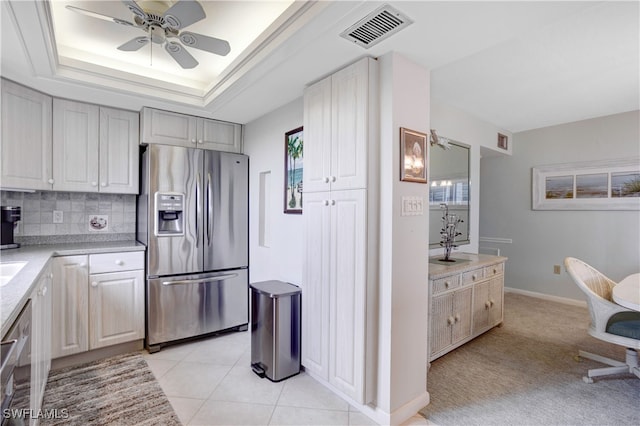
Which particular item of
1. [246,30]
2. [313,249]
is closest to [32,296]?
[313,249]

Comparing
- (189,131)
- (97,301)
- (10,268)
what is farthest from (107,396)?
(189,131)

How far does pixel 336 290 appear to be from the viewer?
223 cm

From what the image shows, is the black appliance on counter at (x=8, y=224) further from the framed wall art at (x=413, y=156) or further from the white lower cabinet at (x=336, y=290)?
the framed wall art at (x=413, y=156)

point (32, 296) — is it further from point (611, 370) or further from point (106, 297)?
point (611, 370)

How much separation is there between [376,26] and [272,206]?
6.43ft

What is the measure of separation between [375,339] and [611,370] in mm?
2001

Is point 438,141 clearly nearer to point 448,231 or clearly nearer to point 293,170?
point 448,231

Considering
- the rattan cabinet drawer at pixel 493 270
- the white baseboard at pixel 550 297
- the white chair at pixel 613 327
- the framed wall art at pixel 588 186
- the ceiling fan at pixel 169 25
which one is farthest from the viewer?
the white baseboard at pixel 550 297

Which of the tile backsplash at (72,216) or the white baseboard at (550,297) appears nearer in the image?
the tile backsplash at (72,216)

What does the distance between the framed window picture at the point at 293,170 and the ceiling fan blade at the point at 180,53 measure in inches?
38.1

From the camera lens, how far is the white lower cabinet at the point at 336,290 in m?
2.05

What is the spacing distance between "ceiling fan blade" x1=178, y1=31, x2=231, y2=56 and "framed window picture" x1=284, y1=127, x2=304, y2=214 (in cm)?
91

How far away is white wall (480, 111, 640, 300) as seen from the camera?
13.2 feet

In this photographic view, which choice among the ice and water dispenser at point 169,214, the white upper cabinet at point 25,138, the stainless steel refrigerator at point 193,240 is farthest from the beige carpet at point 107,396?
the white upper cabinet at point 25,138
